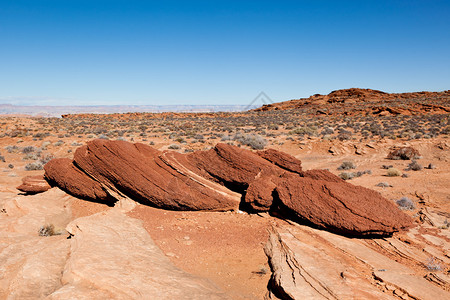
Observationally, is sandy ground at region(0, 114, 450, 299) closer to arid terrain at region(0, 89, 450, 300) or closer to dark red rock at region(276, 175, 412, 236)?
arid terrain at region(0, 89, 450, 300)

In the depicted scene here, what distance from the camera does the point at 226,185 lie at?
9.44m

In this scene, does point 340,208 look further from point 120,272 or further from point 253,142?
point 253,142

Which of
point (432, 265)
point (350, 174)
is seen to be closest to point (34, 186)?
point (432, 265)

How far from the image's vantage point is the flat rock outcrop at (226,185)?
7.17 m

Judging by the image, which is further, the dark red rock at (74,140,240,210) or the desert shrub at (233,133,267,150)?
the desert shrub at (233,133,267,150)

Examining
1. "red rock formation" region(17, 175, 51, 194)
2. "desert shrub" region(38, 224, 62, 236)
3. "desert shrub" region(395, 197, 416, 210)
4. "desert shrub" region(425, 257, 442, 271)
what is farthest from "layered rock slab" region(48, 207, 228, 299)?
"desert shrub" region(395, 197, 416, 210)

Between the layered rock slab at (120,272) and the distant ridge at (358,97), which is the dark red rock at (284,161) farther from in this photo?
the distant ridge at (358,97)

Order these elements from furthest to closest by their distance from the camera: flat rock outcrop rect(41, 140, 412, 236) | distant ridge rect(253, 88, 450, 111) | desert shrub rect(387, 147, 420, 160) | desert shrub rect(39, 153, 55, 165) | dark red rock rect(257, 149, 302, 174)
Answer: distant ridge rect(253, 88, 450, 111)
desert shrub rect(387, 147, 420, 160)
desert shrub rect(39, 153, 55, 165)
dark red rock rect(257, 149, 302, 174)
flat rock outcrop rect(41, 140, 412, 236)

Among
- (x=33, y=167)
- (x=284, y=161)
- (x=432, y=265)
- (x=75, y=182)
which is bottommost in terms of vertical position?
(x=33, y=167)

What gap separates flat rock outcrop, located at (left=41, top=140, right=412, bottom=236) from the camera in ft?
23.5

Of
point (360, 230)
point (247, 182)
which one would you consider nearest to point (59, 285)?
point (247, 182)

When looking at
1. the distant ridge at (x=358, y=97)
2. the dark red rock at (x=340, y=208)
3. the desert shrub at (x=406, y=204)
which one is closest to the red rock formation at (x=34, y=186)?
the dark red rock at (x=340, y=208)

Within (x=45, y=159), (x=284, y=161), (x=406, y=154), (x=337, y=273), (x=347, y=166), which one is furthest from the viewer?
(x=45, y=159)

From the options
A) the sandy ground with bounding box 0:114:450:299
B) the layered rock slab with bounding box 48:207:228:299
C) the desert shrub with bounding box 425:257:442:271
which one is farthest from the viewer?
the sandy ground with bounding box 0:114:450:299
